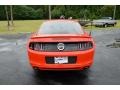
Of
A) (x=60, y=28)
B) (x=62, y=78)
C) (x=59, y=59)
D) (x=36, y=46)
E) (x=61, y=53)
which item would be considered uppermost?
(x=60, y=28)

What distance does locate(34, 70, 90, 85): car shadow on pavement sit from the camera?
6230 millimetres

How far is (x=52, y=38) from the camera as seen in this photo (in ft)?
20.7

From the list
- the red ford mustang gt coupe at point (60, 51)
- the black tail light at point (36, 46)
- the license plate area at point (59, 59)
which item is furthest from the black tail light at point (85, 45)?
the black tail light at point (36, 46)

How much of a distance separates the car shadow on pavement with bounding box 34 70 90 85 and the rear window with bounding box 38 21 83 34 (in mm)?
1061

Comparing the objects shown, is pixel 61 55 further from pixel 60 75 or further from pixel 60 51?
pixel 60 75

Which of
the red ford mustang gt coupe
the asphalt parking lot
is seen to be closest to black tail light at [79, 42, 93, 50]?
the red ford mustang gt coupe

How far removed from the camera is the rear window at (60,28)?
708 cm

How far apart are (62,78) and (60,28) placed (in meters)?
1.44

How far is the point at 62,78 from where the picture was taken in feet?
21.5

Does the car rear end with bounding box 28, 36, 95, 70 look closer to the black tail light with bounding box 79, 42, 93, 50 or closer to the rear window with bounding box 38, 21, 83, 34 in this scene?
the black tail light with bounding box 79, 42, 93, 50

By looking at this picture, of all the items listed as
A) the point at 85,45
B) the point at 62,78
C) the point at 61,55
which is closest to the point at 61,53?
the point at 61,55

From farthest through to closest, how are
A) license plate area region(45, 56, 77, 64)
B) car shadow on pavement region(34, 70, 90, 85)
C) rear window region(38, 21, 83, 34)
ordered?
rear window region(38, 21, 83, 34) < car shadow on pavement region(34, 70, 90, 85) < license plate area region(45, 56, 77, 64)

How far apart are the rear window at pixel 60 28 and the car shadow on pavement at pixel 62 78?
1061 millimetres
